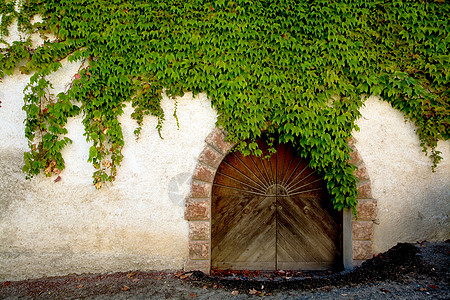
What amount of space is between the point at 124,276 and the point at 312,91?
3437mm

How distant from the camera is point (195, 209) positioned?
3846 mm

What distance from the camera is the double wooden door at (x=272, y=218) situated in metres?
4.29

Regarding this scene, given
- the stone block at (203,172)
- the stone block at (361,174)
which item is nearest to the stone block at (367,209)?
the stone block at (361,174)

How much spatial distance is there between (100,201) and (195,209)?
4.20 ft

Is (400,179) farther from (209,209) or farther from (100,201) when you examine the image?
(100,201)

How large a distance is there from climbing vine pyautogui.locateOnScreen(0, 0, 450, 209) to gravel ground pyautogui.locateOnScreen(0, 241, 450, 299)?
0.91 meters

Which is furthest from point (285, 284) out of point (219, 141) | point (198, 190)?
point (219, 141)

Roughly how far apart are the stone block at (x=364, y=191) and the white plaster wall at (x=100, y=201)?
2.17 m

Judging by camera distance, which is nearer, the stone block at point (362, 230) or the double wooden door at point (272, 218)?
the stone block at point (362, 230)

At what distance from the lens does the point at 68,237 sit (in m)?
3.86

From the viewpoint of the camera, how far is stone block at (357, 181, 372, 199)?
12.8 ft

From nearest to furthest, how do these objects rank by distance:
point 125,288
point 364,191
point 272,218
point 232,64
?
point 125,288 → point 232,64 → point 364,191 → point 272,218

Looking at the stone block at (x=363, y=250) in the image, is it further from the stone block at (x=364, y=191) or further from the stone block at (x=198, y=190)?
the stone block at (x=198, y=190)

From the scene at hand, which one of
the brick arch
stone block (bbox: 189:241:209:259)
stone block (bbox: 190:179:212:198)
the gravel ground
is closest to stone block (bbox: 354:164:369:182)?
the brick arch
